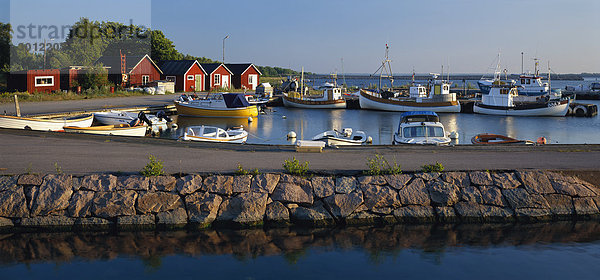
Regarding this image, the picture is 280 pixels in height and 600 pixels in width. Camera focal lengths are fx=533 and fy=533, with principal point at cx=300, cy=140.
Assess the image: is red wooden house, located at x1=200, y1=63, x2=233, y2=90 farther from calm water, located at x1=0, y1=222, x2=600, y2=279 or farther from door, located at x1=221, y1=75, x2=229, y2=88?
calm water, located at x1=0, y1=222, x2=600, y2=279

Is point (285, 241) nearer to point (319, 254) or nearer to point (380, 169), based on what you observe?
point (319, 254)

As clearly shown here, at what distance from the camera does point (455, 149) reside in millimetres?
15625

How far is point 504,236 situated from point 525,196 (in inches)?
50.8

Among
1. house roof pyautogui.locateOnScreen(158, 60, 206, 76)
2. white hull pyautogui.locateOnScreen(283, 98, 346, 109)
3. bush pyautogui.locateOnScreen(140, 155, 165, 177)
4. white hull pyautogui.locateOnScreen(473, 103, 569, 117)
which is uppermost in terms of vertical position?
house roof pyautogui.locateOnScreen(158, 60, 206, 76)

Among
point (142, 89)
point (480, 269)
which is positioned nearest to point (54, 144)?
point (480, 269)

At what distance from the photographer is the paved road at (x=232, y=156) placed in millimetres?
12953

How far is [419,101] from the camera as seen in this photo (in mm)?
63062

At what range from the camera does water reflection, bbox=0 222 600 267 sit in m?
10.5

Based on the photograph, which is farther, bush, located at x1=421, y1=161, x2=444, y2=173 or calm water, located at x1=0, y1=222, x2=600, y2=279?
bush, located at x1=421, y1=161, x2=444, y2=173

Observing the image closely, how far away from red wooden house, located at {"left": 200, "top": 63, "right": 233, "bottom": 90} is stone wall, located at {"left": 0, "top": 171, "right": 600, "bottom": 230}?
2392 inches

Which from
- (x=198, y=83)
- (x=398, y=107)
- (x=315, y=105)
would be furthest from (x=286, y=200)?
(x=198, y=83)

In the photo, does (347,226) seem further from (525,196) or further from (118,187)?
(118,187)

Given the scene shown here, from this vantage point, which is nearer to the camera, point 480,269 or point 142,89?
point 480,269

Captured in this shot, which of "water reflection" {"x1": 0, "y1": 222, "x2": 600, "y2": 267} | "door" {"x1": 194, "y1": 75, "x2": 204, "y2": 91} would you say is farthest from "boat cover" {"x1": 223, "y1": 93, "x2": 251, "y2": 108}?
"water reflection" {"x1": 0, "y1": 222, "x2": 600, "y2": 267}
